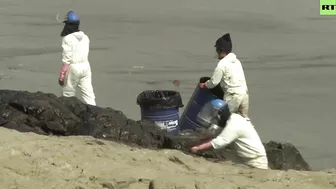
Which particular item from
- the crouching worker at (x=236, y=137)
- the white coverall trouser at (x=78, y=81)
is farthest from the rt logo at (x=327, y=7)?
the crouching worker at (x=236, y=137)

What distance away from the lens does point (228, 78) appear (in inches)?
387

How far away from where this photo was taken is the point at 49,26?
20.5 m

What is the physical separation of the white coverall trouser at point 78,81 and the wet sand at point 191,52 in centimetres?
125

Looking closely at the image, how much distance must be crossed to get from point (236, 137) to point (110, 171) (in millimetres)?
1857

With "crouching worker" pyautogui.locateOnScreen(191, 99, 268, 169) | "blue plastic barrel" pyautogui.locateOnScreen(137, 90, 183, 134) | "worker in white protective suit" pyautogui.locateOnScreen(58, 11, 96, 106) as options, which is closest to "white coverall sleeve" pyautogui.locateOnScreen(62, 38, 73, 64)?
"worker in white protective suit" pyautogui.locateOnScreen(58, 11, 96, 106)

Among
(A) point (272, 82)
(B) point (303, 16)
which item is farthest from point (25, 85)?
(B) point (303, 16)

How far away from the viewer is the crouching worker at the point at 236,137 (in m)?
7.97

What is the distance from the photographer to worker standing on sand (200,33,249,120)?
384 inches

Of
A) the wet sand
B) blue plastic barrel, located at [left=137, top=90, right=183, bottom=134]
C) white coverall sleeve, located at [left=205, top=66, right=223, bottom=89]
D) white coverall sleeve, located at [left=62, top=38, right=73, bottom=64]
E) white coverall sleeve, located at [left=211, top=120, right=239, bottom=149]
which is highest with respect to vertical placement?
white coverall sleeve, located at [left=62, top=38, right=73, bottom=64]

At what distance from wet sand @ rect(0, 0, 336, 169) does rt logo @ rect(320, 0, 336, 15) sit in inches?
11.9

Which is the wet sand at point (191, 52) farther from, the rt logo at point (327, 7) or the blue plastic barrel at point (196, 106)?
the blue plastic barrel at point (196, 106)

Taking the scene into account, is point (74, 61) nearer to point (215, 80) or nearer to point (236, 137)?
point (215, 80)

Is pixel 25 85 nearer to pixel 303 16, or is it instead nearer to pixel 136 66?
pixel 136 66

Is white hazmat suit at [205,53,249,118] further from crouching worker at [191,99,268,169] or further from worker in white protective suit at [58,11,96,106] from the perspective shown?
worker in white protective suit at [58,11,96,106]
